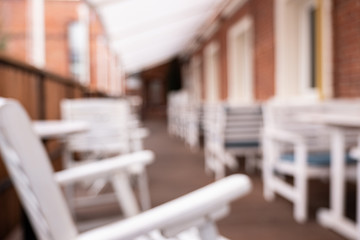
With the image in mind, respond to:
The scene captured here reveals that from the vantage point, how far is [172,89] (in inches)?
694

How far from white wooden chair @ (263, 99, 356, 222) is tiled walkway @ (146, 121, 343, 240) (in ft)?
0.42

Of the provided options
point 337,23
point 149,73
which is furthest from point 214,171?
point 149,73

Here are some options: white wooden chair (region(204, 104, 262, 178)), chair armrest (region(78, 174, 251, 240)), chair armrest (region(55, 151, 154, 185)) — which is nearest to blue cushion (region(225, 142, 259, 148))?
white wooden chair (region(204, 104, 262, 178))

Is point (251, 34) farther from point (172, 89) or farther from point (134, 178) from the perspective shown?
point (172, 89)

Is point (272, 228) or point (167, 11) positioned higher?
point (167, 11)

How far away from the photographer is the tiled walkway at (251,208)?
241 centimetres

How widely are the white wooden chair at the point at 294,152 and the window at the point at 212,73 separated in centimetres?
751

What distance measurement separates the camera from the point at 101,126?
10.6ft

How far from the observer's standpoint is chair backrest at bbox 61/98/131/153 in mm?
3186

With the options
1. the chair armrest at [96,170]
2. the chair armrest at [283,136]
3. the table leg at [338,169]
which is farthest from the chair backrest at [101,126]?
the chair armrest at [96,170]

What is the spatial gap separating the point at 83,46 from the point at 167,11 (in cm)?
188

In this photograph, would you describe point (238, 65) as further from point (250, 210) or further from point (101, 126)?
point (250, 210)

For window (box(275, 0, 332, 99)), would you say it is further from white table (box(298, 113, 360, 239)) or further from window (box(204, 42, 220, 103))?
window (box(204, 42, 220, 103))

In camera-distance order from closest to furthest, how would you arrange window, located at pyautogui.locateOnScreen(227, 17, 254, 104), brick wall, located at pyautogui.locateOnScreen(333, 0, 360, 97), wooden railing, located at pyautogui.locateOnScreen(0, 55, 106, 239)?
wooden railing, located at pyautogui.locateOnScreen(0, 55, 106, 239) → brick wall, located at pyautogui.locateOnScreen(333, 0, 360, 97) → window, located at pyautogui.locateOnScreen(227, 17, 254, 104)
